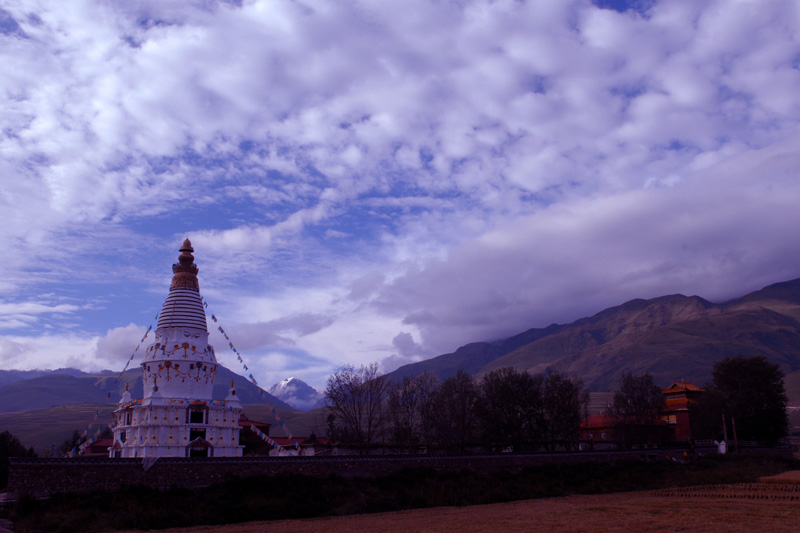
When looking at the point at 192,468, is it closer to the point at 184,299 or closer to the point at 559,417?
the point at 184,299

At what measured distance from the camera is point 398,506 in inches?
1454

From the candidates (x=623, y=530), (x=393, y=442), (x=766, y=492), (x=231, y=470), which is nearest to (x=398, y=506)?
(x=231, y=470)

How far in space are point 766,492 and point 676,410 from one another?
4893cm

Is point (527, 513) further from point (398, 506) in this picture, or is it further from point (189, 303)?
point (189, 303)

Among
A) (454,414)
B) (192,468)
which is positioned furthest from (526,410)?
(192,468)

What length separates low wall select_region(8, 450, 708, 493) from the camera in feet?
104

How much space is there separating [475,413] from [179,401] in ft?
101

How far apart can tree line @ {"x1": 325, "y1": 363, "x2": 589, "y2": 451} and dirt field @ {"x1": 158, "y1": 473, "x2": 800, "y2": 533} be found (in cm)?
2346

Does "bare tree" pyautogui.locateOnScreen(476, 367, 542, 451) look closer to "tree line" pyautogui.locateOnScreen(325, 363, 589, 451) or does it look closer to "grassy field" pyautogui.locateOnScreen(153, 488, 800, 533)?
"tree line" pyautogui.locateOnScreen(325, 363, 589, 451)

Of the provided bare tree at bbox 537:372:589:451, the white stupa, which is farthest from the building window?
bare tree at bbox 537:372:589:451

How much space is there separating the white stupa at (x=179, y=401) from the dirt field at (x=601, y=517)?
660 inches

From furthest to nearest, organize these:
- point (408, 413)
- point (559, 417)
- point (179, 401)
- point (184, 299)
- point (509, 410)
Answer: point (408, 413) → point (559, 417) → point (509, 410) → point (184, 299) → point (179, 401)

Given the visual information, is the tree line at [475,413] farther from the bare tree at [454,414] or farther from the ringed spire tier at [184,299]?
the ringed spire tier at [184,299]

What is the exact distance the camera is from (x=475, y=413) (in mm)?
64750
